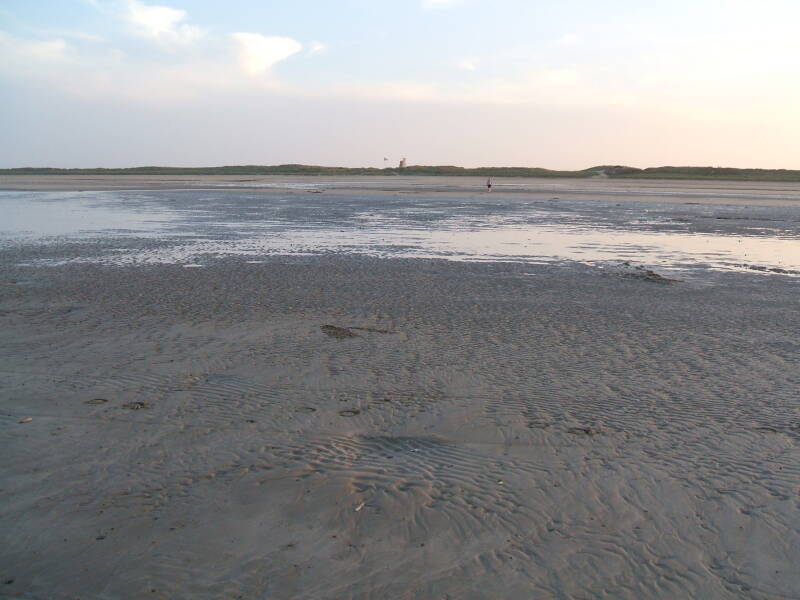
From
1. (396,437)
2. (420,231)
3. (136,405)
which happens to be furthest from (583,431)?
(420,231)

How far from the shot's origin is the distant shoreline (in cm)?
8575

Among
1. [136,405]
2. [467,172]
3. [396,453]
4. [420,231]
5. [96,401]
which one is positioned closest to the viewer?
[396,453]

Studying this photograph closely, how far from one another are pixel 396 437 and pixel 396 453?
1.19ft

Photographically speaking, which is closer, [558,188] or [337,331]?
[337,331]

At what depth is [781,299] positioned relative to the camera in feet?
43.1

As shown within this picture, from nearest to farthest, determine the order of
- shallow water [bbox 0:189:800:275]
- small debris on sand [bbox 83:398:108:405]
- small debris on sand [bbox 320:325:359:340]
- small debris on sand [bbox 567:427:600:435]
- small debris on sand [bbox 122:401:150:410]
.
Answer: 1. small debris on sand [bbox 567:427:600:435]
2. small debris on sand [bbox 122:401:150:410]
3. small debris on sand [bbox 83:398:108:405]
4. small debris on sand [bbox 320:325:359:340]
5. shallow water [bbox 0:189:800:275]

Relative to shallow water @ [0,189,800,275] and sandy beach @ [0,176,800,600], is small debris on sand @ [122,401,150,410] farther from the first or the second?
shallow water @ [0,189,800,275]

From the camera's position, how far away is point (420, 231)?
2478 centimetres

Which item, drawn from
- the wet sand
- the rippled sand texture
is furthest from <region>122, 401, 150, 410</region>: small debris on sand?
the wet sand

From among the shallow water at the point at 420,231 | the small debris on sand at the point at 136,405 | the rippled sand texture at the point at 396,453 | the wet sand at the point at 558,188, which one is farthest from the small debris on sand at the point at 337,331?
the wet sand at the point at 558,188

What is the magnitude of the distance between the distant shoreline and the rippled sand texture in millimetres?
82673

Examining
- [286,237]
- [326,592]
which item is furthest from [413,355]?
[286,237]

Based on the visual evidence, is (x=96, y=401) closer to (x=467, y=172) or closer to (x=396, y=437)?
(x=396, y=437)

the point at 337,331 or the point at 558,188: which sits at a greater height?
the point at 558,188
